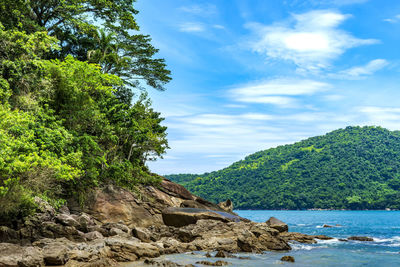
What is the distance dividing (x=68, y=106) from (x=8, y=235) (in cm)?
821

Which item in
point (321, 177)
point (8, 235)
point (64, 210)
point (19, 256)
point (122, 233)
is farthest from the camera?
point (321, 177)

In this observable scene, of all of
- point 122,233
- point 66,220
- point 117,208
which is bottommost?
point 122,233

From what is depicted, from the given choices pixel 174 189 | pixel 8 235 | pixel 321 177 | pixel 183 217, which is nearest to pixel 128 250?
pixel 8 235

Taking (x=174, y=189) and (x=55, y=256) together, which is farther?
(x=174, y=189)

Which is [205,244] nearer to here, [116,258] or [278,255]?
[278,255]

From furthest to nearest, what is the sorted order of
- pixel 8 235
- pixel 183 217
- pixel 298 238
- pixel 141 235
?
1. pixel 298 238
2. pixel 183 217
3. pixel 141 235
4. pixel 8 235

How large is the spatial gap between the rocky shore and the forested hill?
72146 millimetres

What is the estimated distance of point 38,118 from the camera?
16984 mm

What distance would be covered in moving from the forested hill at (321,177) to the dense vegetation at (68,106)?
73267mm

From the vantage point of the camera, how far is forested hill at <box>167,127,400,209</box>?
9344cm

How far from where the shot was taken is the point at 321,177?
102 m

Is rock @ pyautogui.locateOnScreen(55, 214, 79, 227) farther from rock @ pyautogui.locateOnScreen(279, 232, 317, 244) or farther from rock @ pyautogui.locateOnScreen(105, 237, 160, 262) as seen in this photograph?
rock @ pyautogui.locateOnScreen(279, 232, 317, 244)

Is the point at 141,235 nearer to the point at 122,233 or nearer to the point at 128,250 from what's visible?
the point at 122,233

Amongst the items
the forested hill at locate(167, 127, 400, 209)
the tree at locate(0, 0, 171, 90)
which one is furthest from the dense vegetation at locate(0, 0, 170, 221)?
the forested hill at locate(167, 127, 400, 209)
